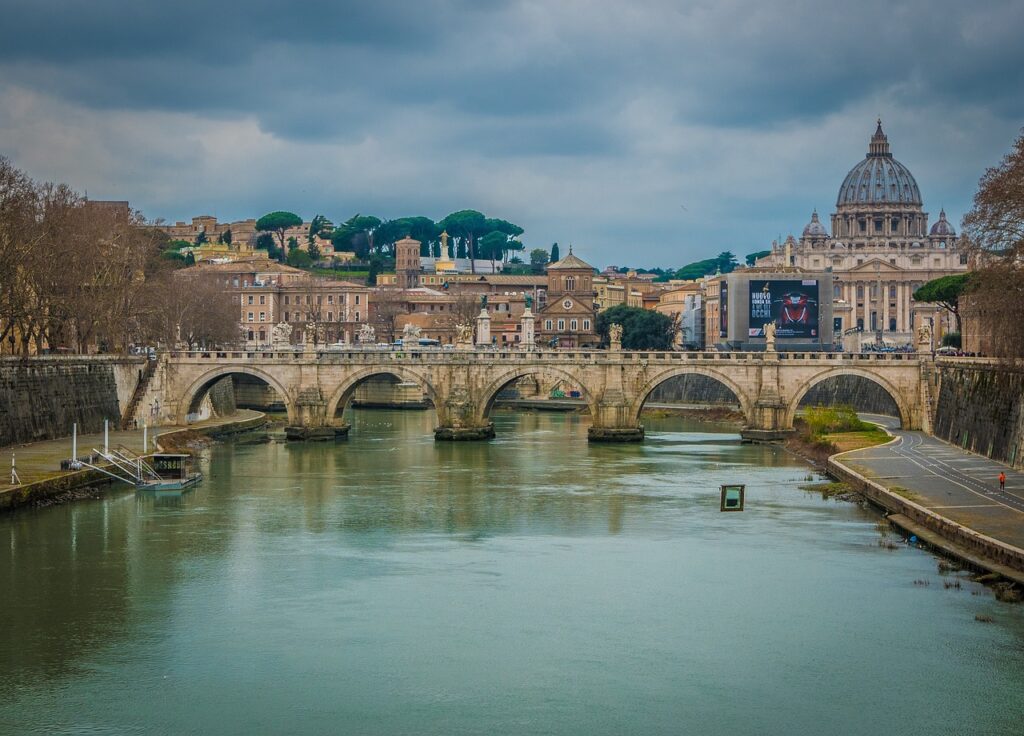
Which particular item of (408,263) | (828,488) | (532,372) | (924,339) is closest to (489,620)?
(828,488)

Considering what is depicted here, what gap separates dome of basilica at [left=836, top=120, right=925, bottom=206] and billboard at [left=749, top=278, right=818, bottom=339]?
102846 mm

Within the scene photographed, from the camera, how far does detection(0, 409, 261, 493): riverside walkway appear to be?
4603 cm

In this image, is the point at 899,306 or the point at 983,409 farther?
the point at 899,306

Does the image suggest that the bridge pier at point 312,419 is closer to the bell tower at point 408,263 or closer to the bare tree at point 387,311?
the bare tree at point 387,311

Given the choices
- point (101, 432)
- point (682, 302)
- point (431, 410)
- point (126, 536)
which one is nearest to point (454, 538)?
point (126, 536)

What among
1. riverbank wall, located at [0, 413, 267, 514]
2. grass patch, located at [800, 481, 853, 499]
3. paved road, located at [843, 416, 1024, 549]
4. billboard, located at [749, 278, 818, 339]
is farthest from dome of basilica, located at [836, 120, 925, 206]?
riverbank wall, located at [0, 413, 267, 514]

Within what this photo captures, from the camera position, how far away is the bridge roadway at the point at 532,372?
67.9 metres

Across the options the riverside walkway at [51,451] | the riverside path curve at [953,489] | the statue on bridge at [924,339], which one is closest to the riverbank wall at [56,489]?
the riverside walkway at [51,451]

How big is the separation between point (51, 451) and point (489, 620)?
91.2 ft

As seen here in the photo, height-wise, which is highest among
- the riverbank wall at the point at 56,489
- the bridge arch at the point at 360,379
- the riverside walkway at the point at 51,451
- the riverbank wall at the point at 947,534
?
the bridge arch at the point at 360,379

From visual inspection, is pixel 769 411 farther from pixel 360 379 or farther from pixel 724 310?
pixel 724 310

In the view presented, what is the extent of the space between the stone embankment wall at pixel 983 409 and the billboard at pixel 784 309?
2429 cm

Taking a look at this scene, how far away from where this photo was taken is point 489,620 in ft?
103

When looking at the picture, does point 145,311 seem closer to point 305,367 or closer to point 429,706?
point 305,367
